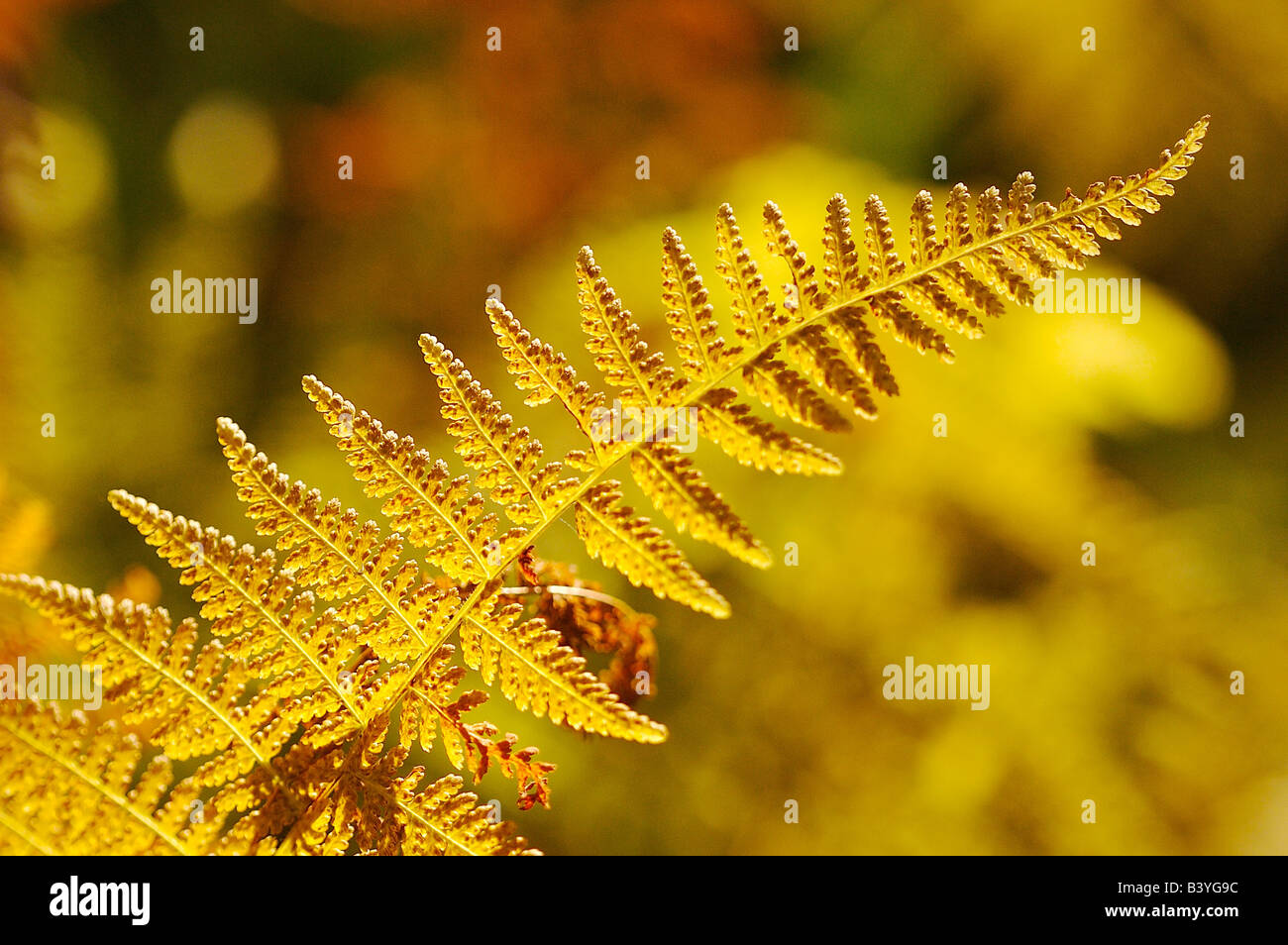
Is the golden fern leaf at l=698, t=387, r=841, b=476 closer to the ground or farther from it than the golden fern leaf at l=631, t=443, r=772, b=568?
farther from it

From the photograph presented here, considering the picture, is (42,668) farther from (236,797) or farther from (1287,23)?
(1287,23)

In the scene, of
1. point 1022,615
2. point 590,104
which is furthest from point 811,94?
point 1022,615

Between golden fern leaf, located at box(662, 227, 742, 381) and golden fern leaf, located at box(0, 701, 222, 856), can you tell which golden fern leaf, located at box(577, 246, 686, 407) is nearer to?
golden fern leaf, located at box(662, 227, 742, 381)

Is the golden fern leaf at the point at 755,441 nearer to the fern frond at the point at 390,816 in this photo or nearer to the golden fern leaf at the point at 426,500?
the golden fern leaf at the point at 426,500

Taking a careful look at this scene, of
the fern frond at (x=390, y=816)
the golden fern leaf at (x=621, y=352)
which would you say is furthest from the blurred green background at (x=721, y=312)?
the golden fern leaf at (x=621, y=352)

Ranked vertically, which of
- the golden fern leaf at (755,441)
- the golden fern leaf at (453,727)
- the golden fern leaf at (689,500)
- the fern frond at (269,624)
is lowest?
the golden fern leaf at (453,727)

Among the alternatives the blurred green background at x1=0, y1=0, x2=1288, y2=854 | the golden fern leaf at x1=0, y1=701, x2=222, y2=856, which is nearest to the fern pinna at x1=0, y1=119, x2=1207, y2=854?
the golden fern leaf at x1=0, y1=701, x2=222, y2=856

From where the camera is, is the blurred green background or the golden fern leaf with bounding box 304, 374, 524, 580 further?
the blurred green background

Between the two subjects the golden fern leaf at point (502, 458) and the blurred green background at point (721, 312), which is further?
the blurred green background at point (721, 312)
